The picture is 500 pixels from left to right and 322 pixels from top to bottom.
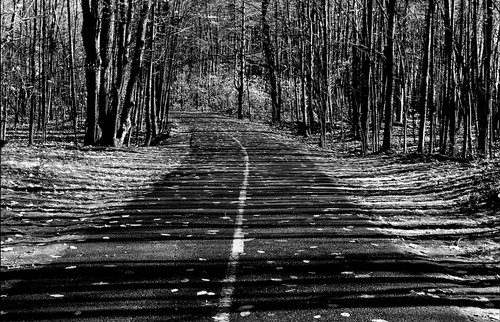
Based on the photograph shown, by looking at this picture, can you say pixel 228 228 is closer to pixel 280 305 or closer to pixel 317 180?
pixel 280 305

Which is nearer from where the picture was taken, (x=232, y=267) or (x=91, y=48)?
(x=232, y=267)

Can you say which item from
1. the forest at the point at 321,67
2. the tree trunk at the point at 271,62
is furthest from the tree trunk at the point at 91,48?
the tree trunk at the point at 271,62

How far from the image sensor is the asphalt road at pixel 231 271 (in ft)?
21.7

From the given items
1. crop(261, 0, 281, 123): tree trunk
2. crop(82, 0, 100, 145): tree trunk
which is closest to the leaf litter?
crop(82, 0, 100, 145): tree trunk

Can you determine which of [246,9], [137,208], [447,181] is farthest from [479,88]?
[246,9]

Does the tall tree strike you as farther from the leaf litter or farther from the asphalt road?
the asphalt road

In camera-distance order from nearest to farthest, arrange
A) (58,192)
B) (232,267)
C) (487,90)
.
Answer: (232,267)
(58,192)
(487,90)

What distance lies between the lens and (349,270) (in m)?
8.38

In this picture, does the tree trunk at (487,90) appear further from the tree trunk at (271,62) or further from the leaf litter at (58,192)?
the tree trunk at (271,62)

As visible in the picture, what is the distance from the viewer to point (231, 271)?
817 centimetres

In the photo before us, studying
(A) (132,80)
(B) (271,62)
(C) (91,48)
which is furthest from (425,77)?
(B) (271,62)

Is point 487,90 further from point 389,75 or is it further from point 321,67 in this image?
point 321,67

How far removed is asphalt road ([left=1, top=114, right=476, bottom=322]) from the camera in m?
6.61

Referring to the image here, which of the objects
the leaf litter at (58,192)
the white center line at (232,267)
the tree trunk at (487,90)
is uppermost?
the tree trunk at (487,90)
